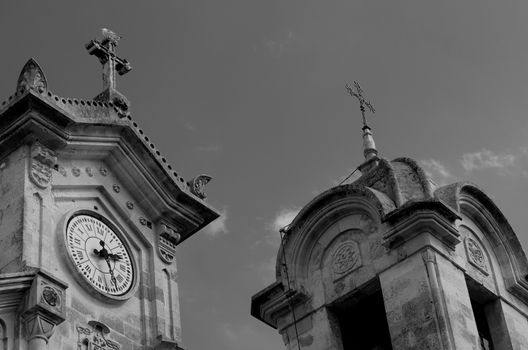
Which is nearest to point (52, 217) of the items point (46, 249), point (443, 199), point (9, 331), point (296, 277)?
point (46, 249)

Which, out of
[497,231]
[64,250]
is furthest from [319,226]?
[64,250]

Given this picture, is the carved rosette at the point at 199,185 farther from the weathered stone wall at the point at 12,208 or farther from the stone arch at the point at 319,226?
the weathered stone wall at the point at 12,208

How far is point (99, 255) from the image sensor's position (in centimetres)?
2720

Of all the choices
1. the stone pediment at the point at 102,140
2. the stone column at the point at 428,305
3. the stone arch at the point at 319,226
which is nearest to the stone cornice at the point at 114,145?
the stone pediment at the point at 102,140

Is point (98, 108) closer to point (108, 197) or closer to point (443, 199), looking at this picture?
point (108, 197)

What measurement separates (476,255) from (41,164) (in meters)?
8.95

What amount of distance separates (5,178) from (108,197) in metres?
2.24

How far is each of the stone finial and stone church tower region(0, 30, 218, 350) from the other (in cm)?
3

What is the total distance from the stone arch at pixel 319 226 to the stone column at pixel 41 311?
6.56 meters

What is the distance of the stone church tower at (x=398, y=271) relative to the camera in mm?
27625

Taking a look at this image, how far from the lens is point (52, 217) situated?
26594 mm

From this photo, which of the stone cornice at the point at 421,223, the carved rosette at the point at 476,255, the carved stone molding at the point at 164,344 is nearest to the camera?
the carved stone molding at the point at 164,344

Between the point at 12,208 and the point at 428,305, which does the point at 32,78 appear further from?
the point at 428,305

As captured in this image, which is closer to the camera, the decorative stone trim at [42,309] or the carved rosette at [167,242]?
the decorative stone trim at [42,309]
